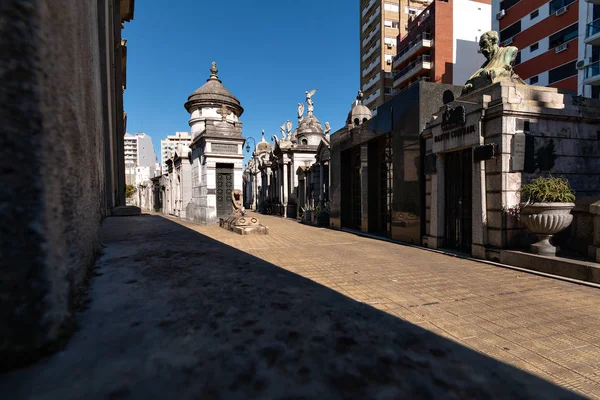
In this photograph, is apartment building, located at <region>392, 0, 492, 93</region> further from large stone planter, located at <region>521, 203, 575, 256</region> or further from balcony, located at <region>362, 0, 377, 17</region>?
large stone planter, located at <region>521, 203, 575, 256</region>

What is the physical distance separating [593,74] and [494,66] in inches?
816

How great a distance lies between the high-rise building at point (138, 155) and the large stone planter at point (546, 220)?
6175 centimetres

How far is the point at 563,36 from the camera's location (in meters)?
23.4

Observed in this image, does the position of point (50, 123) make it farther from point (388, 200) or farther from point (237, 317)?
point (388, 200)

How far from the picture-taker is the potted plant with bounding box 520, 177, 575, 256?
5.37m


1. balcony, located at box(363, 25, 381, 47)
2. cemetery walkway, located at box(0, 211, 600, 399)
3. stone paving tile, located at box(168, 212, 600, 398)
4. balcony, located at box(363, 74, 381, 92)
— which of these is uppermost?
balcony, located at box(363, 25, 381, 47)

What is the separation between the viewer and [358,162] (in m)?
12.9

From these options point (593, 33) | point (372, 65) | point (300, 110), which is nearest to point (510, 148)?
point (300, 110)

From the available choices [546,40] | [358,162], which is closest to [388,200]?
[358,162]

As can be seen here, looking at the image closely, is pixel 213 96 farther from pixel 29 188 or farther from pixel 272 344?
pixel 272 344

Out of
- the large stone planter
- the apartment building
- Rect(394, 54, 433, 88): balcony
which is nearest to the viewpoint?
the large stone planter

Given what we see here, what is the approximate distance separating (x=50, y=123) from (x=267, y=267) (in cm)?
205

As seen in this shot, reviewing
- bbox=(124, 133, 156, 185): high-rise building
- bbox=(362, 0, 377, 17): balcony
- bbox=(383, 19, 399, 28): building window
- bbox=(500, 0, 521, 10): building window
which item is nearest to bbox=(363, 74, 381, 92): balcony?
bbox=(383, 19, 399, 28): building window

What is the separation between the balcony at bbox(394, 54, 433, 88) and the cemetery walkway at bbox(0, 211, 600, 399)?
36.5 m
